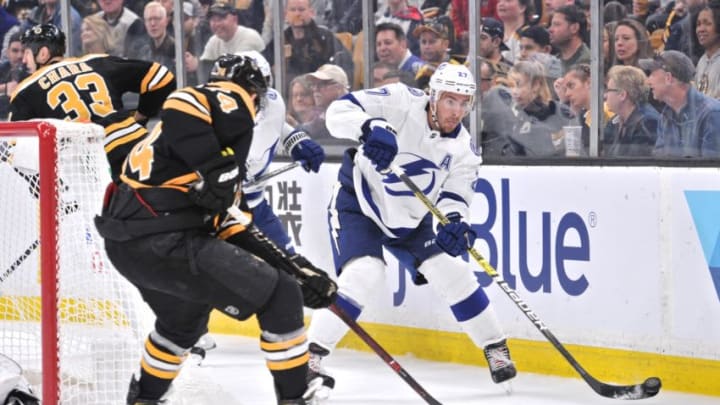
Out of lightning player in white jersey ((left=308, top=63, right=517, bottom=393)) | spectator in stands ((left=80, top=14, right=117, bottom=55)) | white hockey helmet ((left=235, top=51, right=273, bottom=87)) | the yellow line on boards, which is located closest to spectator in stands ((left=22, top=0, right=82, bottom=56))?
spectator in stands ((left=80, top=14, right=117, bottom=55))

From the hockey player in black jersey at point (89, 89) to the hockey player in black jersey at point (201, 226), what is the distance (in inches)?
33.4

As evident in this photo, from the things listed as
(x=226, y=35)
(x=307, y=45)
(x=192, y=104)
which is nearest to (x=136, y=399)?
(x=192, y=104)

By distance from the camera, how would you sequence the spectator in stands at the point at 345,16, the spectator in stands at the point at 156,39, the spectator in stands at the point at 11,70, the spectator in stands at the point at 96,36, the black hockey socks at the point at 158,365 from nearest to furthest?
the black hockey socks at the point at 158,365, the spectator in stands at the point at 345,16, the spectator in stands at the point at 156,39, the spectator in stands at the point at 96,36, the spectator in stands at the point at 11,70

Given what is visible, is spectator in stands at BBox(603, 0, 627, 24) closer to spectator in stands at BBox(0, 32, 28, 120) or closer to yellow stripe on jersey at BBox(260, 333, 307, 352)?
yellow stripe on jersey at BBox(260, 333, 307, 352)

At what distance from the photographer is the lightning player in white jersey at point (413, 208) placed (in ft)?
14.4

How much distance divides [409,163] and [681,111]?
91 centimetres

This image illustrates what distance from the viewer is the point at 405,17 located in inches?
208

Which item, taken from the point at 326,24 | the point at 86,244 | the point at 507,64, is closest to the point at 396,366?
the point at 86,244

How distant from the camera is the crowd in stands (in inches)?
173

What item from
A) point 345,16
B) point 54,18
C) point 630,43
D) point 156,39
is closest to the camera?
point 630,43

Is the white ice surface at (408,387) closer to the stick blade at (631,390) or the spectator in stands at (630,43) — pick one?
the stick blade at (631,390)

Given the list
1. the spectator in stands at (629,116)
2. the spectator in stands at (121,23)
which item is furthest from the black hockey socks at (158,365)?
the spectator in stands at (121,23)

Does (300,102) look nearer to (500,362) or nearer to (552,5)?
(552,5)

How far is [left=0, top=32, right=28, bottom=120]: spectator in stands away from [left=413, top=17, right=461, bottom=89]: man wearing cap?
248 centimetres
